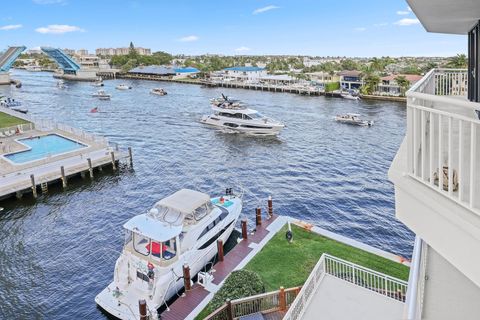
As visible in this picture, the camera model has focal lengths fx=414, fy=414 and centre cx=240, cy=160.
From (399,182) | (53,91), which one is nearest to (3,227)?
(399,182)

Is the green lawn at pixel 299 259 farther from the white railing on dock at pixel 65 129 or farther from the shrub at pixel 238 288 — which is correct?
the white railing on dock at pixel 65 129

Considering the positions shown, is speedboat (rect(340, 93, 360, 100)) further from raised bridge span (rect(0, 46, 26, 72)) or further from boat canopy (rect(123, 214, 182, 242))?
raised bridge span (rect(0, 46, 26, 72))

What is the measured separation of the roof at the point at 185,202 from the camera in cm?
1700

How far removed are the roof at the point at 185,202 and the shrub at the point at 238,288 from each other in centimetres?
432

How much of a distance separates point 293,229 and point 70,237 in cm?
1132

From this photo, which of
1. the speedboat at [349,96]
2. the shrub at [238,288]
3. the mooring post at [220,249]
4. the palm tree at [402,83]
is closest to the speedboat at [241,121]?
the mooring post at [220,249]

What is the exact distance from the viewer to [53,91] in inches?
3659

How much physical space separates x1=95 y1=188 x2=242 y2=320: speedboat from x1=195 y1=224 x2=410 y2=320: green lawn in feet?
4.95

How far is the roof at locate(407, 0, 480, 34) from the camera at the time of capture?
586 cm

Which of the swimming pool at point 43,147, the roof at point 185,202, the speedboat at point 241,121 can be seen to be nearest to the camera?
the roof at point 185,202

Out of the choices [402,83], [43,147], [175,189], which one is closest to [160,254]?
[175,189]

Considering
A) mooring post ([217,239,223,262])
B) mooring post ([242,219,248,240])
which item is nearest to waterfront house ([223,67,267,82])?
mooring post ([242,219,248,240])

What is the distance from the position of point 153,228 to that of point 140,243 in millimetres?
734

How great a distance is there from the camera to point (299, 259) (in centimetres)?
1627
